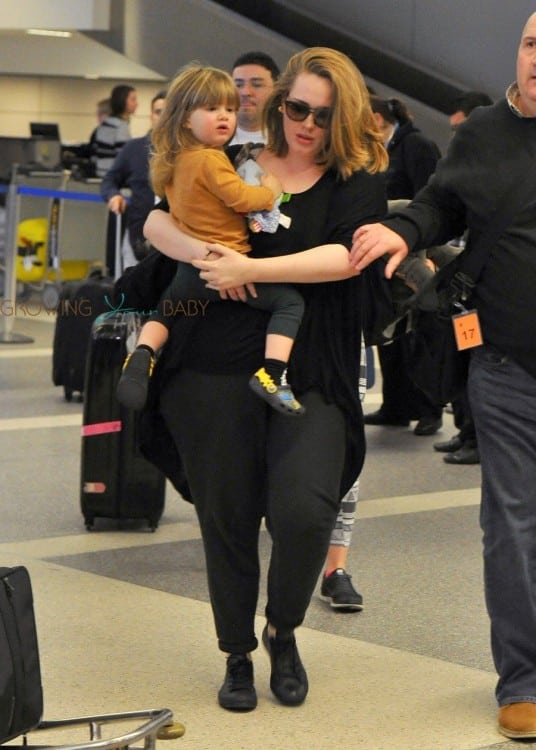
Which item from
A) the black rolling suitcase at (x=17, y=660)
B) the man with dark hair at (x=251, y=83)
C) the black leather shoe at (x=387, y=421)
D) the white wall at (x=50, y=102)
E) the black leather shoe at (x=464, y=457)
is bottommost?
the white wall at (x=50, y=102)

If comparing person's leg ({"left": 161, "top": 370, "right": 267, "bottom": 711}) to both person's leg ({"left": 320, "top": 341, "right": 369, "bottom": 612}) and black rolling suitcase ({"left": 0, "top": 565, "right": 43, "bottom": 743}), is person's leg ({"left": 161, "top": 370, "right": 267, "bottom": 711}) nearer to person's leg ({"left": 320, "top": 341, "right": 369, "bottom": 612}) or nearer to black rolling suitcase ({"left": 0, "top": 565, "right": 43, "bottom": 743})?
black rolling suitcase ({"left": 0, "top": 565, "right": 43, "bottom": 743})

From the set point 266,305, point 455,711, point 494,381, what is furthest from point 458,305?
point 455,711

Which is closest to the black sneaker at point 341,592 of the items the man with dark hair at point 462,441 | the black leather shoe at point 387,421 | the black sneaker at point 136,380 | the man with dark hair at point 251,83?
the black sneaker at point 136,380

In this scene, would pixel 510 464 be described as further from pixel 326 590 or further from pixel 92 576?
pixel 92 576

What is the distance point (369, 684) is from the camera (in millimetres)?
3768

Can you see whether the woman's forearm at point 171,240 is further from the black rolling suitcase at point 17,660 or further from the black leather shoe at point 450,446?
the black leather shoe at point 450,446

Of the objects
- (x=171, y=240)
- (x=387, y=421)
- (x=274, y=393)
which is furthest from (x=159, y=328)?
(x=387, y=421)

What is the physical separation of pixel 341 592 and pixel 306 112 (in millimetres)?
1706

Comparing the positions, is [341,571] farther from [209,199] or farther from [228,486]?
[209,199]

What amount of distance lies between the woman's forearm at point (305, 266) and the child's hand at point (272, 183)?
0.16 meters

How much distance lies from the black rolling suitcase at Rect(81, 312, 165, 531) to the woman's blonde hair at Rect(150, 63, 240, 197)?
6.31 feet

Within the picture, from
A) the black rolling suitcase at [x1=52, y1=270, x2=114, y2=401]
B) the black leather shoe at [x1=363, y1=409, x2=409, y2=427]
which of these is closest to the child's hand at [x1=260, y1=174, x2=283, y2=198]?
the black leather shoe at [x1=363, y1=409, x2=409, y2=427]

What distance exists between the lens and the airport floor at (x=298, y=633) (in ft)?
11.4

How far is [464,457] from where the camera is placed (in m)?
7.21
